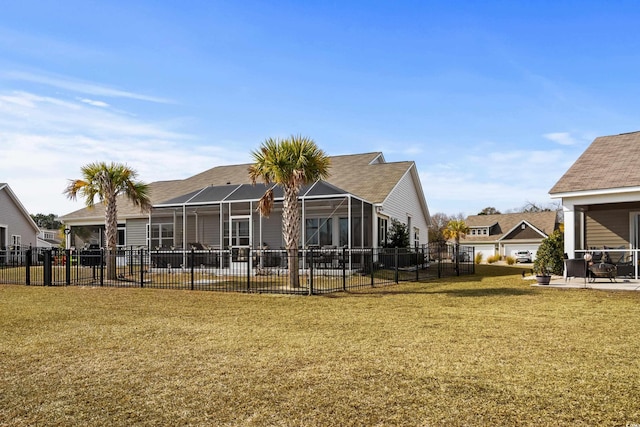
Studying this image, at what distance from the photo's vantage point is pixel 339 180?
86.8 ft

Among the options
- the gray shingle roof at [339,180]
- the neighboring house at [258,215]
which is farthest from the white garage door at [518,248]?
the gray shingle roof at [339,180]

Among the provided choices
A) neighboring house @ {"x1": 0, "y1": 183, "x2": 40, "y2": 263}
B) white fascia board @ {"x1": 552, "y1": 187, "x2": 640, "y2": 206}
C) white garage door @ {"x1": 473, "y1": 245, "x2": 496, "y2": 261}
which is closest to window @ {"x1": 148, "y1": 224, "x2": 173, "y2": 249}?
neighboring house @ {"x1": 0, "y1": 183, "x2": 40, "y2": 263}

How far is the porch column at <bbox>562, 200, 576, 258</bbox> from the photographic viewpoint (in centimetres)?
1609

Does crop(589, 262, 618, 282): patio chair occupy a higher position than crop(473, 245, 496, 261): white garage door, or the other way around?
crop(589, 262, 618, 282): patio chair

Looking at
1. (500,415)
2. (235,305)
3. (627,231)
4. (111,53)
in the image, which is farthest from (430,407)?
(627,231)

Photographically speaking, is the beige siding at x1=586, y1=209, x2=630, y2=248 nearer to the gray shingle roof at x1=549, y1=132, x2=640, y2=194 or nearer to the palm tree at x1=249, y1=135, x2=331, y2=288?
the gray shingle roof at x1=549, y1=132, x2=640, y2=194

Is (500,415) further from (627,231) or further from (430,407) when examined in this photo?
(627,231)

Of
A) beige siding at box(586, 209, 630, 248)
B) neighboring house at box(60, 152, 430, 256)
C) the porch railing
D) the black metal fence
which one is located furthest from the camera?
neighboring house at box(60, 152, 430, 256)

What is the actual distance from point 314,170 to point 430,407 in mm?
11605

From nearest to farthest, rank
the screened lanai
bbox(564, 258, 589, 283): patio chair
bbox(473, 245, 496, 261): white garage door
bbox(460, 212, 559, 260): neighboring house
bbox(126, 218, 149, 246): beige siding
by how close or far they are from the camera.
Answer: bbox(564, 258, 589, 283): patio chair
the screened lanai
bbox(126, 218, 149, 246): beige siding
bbox(460, 212, 559, 260): neighboring house
bbox(473, 245, 496, 261): white garage door

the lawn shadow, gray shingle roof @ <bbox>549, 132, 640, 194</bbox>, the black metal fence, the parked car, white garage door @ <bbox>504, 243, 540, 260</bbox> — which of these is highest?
gray shingle roof @ <bbox>549, 132, 640, 194</bbox>

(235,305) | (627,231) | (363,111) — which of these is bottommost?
(235,305)

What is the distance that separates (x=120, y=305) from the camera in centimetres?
1134

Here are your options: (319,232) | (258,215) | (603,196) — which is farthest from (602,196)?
(258,215)
